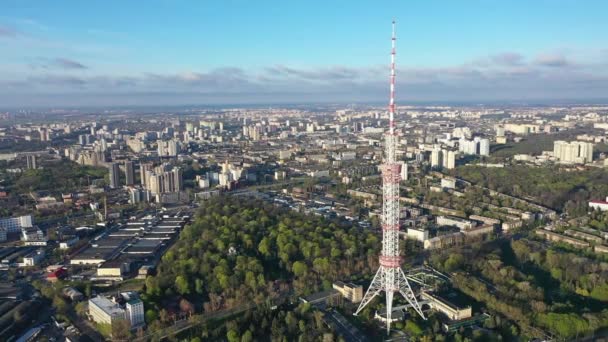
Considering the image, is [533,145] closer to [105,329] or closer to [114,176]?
[114,176]

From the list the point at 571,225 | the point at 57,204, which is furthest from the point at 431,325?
the point at 57,204

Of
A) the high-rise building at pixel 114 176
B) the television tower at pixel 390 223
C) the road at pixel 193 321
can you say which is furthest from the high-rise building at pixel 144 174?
the television tower at pixel 390 223

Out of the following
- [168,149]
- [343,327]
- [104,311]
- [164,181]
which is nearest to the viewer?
[343,327]

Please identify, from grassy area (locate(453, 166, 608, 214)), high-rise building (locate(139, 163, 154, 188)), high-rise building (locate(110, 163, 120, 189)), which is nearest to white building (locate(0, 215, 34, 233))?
high-rise building (locate(139, 163, 154, 188))

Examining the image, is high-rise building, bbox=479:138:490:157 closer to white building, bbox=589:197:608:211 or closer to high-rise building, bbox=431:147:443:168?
high-rise building, bbox=431:147:443:168

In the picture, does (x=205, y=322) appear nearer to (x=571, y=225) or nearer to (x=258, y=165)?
(x=571, y=225)

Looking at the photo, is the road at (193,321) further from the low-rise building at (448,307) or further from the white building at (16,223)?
the white building at (16,223)

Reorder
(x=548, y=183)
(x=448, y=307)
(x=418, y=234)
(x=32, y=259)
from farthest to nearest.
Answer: (x=548, y=183)
(x=418, y=234)
(x=32, y=259)
(x=448, y=307)

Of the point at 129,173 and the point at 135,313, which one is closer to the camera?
the point at 135,313

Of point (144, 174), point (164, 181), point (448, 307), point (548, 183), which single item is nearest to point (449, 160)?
point (548, 183)
